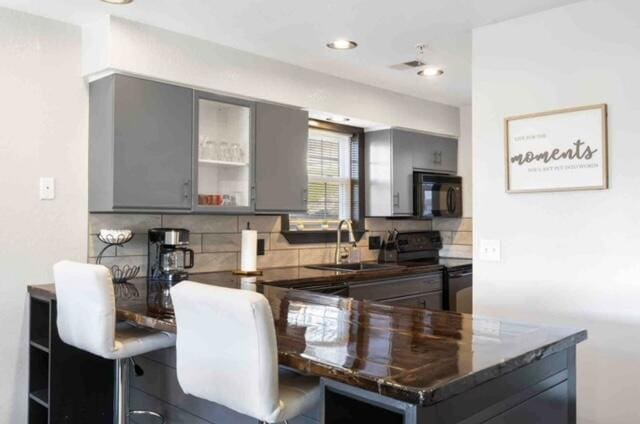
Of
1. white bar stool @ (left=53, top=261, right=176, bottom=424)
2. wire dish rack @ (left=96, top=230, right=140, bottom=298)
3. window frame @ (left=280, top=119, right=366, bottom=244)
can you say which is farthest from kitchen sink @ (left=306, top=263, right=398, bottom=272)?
white bar stool @ (left=53, top=261, right=176, bottom=424)

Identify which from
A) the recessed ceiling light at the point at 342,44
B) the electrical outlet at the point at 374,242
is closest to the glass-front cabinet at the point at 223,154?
the recessed ceiling light at the point at 342,44

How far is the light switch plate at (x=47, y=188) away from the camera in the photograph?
9.50 ft

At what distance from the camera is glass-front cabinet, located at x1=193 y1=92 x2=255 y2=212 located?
325 cm

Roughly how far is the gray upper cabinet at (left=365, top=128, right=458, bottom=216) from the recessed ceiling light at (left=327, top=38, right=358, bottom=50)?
1256 millimetres

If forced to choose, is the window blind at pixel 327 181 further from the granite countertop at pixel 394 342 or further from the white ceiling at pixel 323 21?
the granite countertop at pixel 394 342

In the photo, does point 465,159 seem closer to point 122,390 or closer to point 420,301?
point 420,301

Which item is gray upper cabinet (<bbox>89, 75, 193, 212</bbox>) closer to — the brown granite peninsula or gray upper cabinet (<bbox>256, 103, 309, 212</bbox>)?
gray upper cabinet (<bbox>256, 103, 309, 212</bbox>)

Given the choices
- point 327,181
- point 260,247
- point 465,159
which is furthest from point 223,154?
point 465,159

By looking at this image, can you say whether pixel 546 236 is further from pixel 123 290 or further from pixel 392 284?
pixel 123 290

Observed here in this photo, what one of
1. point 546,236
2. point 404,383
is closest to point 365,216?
point 546,236

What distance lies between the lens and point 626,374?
2.43 m

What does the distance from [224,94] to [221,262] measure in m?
1.10

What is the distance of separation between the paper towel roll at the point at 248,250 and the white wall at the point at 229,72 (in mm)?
882

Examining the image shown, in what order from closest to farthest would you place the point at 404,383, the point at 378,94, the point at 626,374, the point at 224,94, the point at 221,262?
the point at 404,383 → the point at 626,374 → the point at 224,94 → the point at 221,262 → the point at 378,94
